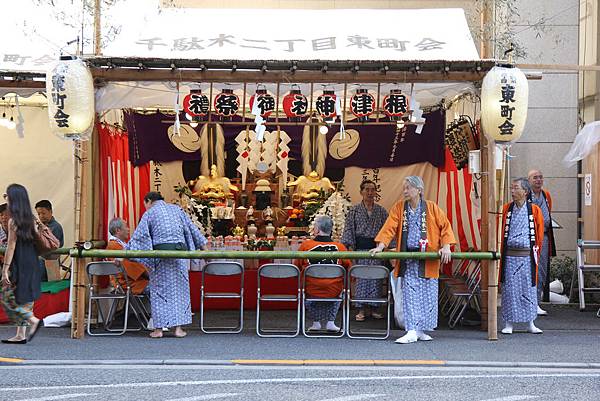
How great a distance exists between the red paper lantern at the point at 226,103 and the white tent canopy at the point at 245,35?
0.83 metres

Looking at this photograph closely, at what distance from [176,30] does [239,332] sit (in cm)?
363

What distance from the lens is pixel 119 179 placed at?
12.9m

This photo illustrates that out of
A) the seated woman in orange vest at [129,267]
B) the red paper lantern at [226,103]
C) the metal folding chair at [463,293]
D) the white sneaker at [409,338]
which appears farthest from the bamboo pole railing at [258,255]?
the red paper lantern at [226,103]

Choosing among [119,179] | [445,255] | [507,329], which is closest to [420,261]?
[445,255]

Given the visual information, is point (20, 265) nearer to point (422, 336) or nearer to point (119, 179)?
point (119, 179)

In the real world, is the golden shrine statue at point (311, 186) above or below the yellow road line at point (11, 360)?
above

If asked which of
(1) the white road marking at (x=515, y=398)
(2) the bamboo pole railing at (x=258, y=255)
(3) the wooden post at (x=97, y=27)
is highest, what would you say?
→ (3) the wooden post at (x=97, y=27)

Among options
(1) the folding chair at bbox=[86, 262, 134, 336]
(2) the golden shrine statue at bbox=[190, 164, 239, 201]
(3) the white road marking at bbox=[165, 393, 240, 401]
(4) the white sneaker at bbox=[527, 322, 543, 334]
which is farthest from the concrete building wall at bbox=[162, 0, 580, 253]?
(3) the white road marking at bbox=[165, 393, 240, 401]

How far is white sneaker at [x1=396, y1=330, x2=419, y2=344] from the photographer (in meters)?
9.82

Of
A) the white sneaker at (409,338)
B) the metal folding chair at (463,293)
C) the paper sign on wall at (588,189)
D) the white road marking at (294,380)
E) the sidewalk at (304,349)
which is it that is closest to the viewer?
the white road marking at (294,380)

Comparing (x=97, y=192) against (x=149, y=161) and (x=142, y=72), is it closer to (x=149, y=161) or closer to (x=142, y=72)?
(x=142, y=72)

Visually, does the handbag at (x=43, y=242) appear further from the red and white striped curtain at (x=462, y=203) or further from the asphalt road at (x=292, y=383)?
the red and white striped curtain at (x=462, y=203)

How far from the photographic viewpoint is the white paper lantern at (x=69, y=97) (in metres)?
9.66

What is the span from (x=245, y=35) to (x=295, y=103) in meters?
1.06
